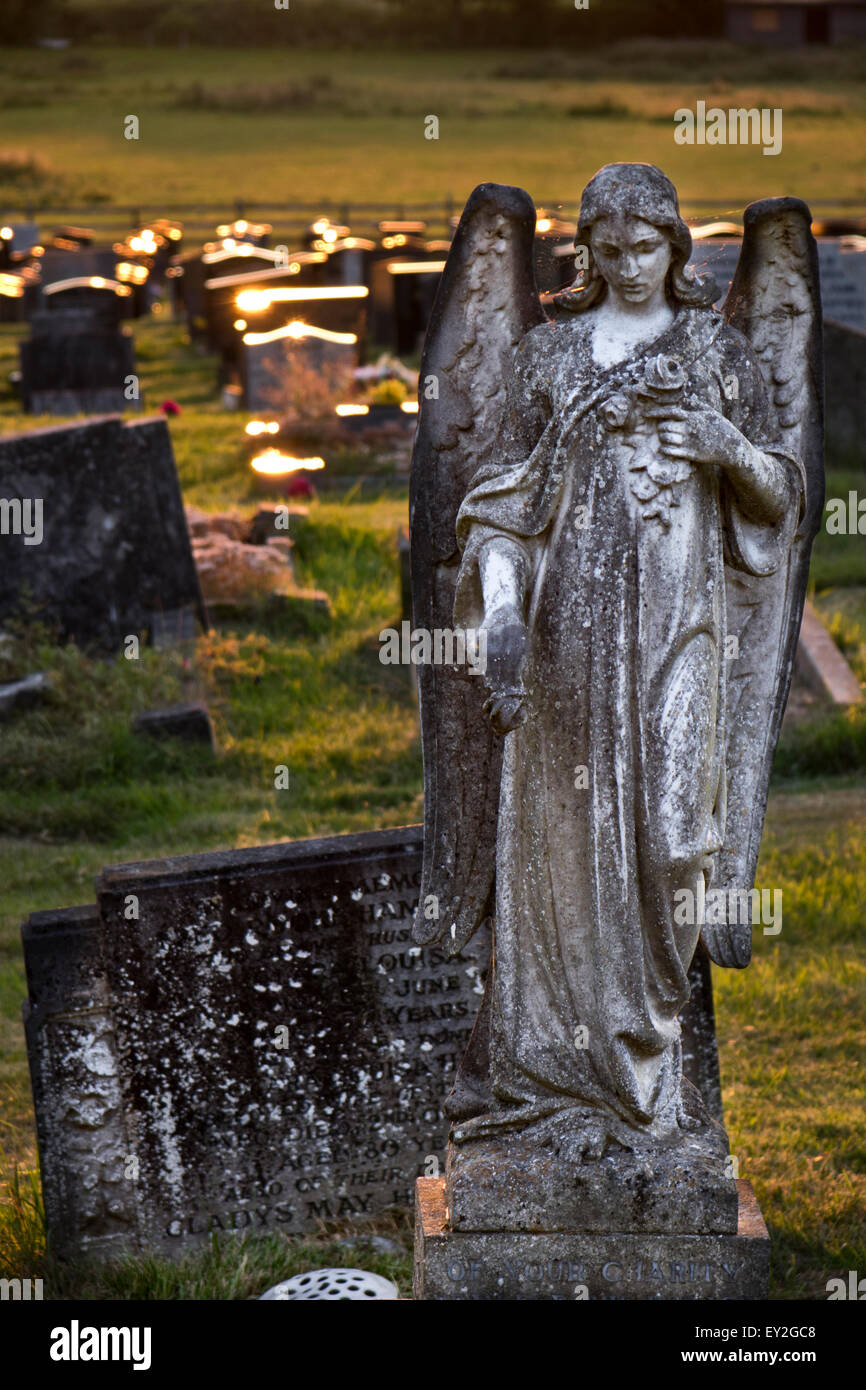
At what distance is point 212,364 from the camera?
2136 centimetres

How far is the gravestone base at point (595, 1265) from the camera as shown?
3.66 metres

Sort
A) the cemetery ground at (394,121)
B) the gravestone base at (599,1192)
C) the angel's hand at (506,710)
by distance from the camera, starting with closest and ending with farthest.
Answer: the angel's hand at (506,710) → the gravestone base at (599,1192) → the cemetery ground at (394,121)

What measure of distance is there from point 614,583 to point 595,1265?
4.59 ft

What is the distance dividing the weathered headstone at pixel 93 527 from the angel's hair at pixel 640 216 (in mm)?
6744

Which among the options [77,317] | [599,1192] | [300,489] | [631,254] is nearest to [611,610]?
[631,254]

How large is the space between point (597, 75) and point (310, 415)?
51.8 metres

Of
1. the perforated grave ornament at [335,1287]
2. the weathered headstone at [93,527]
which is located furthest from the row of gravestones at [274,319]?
the perforated grave ornament at [335,1287]

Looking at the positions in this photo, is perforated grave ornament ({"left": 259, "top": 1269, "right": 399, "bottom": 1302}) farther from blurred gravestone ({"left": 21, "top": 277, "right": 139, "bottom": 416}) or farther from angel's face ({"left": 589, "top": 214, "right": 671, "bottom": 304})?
blurred gravestone ({"left": 21, "top": 277, "right": 139, "bottom": 416})

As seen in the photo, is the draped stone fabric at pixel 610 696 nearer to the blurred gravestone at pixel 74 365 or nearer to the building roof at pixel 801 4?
the blurred gravestone at pixel 74 365

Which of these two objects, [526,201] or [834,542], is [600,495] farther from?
[834,542]

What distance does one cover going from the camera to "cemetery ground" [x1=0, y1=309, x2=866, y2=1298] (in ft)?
17.5
